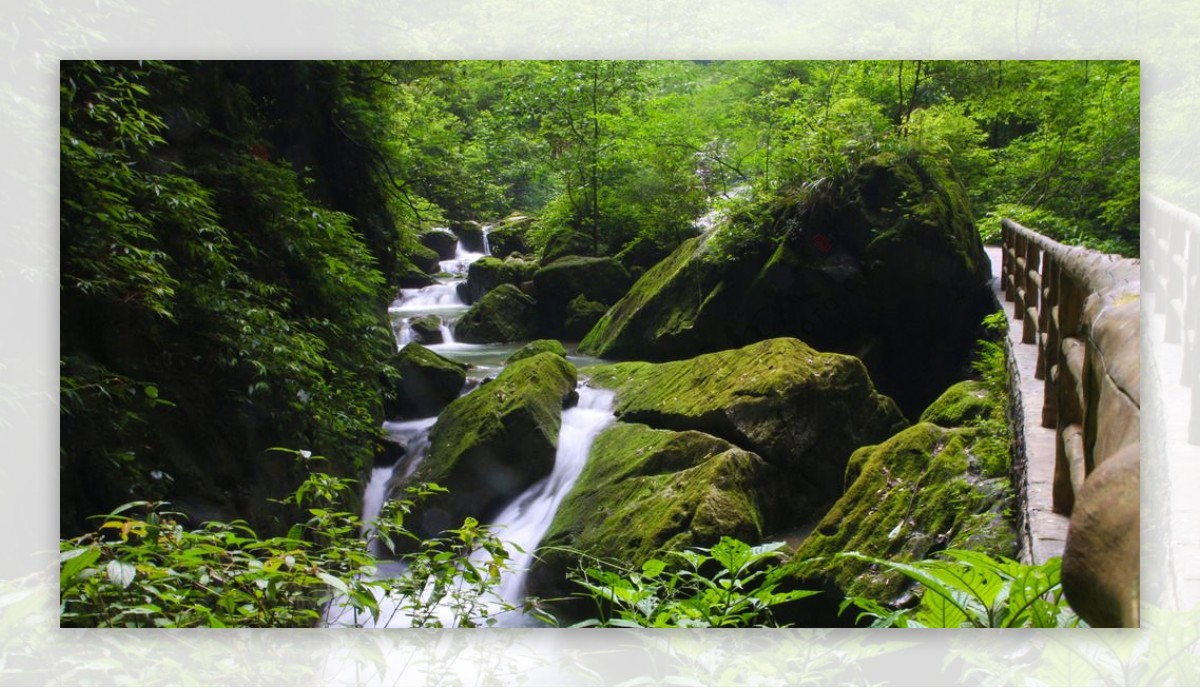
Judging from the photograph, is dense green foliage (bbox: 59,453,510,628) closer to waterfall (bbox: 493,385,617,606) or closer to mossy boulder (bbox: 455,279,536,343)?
waterfall (bbox: 493,385,617,606)

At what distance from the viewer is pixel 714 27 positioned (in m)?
3.64

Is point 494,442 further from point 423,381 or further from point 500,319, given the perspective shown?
point 500,319

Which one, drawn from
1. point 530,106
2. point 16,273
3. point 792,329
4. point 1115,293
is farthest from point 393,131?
point 1115,293

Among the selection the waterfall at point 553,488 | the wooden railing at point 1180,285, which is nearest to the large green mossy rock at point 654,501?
the waterfall at point 553,488

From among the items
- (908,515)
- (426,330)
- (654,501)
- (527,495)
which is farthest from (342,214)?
(908,515)

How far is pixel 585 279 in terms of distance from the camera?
14.3ft

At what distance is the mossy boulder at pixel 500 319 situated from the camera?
16.1ft

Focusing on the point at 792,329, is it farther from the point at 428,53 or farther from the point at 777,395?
the point at 428,53

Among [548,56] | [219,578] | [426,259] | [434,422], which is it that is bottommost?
[219,578]

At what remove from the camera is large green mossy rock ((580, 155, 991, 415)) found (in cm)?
530

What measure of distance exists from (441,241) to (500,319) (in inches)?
40.7

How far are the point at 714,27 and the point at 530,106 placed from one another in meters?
0.87

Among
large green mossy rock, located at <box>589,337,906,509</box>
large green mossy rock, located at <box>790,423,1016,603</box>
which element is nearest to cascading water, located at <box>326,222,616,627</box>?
large green mossy rock, located at <box>589,337,906,509</box>

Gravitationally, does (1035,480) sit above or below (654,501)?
above
